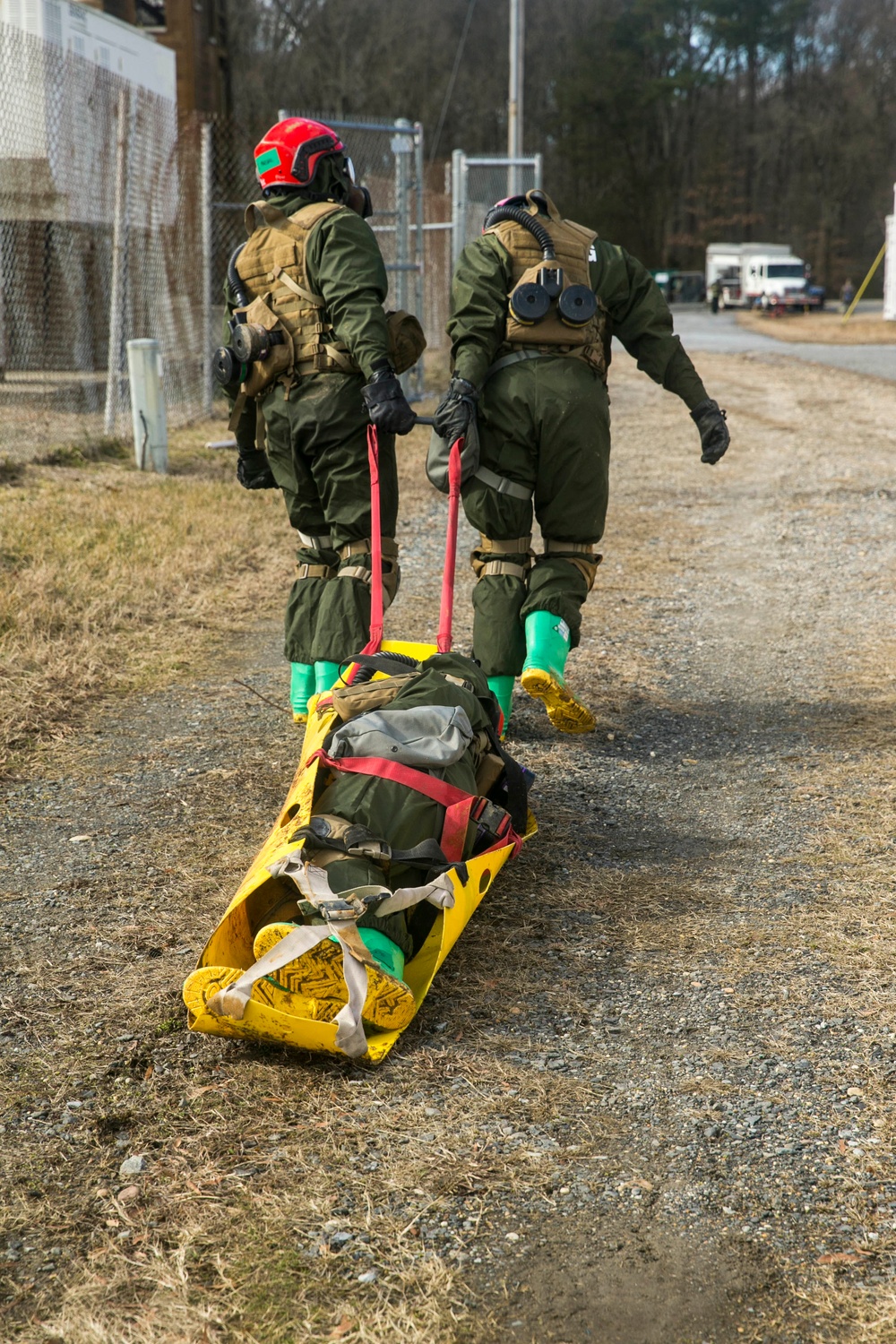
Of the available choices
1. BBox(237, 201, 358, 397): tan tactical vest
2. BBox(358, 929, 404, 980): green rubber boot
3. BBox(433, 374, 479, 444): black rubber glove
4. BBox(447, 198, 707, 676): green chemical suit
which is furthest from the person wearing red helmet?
BBox(358, 929, 404, 980): green rubber boot

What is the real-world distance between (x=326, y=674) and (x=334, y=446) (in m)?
0.79

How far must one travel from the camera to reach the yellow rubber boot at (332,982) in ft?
8.33

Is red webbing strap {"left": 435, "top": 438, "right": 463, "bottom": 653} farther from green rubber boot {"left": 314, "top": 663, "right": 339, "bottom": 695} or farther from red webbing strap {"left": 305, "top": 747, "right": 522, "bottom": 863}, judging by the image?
red webbing strap {"left": 305, "top": 747, "right": 522, "bottom": 863}

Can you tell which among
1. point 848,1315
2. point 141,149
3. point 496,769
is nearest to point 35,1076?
point 496,769

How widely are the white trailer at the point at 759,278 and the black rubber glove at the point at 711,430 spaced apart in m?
42.5

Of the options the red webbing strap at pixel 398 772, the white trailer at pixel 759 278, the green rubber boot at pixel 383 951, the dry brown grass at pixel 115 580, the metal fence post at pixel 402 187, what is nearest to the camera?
the green rubber boot at pixel 383 951

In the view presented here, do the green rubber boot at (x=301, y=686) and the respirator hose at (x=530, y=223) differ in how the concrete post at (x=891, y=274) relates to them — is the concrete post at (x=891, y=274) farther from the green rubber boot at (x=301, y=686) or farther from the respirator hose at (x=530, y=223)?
the green rubber boot at (x=301, y=686)

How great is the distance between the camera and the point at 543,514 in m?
4.48

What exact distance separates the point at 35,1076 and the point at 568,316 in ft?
9.19

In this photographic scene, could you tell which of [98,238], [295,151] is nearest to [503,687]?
[295,151]

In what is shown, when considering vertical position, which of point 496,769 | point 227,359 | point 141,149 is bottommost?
point 496,769

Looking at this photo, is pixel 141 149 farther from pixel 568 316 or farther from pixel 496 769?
pixel 496 769

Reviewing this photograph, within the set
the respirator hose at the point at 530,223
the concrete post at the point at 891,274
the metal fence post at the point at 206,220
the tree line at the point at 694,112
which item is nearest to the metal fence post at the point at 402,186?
the metal fence post at the point at 206,220

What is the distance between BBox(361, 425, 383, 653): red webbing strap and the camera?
3.79m
